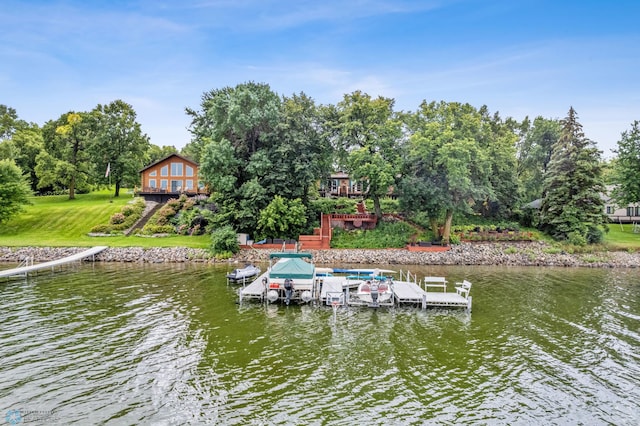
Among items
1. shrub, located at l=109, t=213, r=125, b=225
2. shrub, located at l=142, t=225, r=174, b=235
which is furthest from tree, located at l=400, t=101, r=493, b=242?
shrub, located at l=109, t=213, r=125, b=225

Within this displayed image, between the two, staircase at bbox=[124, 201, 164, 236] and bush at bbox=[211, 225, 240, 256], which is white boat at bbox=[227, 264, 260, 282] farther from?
staircase at bbox=[124, 201, 164, 236]

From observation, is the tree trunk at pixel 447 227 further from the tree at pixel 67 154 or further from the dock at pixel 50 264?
the tree at pixel 67 154

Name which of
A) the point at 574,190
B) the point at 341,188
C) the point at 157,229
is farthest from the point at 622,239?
the point at 157,229


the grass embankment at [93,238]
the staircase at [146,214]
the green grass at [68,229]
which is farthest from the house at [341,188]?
the staircase at [146,214]

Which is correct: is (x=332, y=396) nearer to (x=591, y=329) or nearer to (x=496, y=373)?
(x=496, y=373)

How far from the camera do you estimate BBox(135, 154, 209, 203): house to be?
54000mm

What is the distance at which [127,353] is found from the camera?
47.3 feet

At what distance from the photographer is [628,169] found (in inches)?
1903

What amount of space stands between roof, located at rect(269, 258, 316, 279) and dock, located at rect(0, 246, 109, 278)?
19.4 meters

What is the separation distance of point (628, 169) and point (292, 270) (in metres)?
48.9

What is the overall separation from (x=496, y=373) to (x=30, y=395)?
14.9 meters

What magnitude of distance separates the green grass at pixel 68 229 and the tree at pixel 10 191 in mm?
2387

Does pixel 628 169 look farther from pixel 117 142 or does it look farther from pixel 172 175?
pixel 117 142

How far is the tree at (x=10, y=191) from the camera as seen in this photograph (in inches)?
1701
